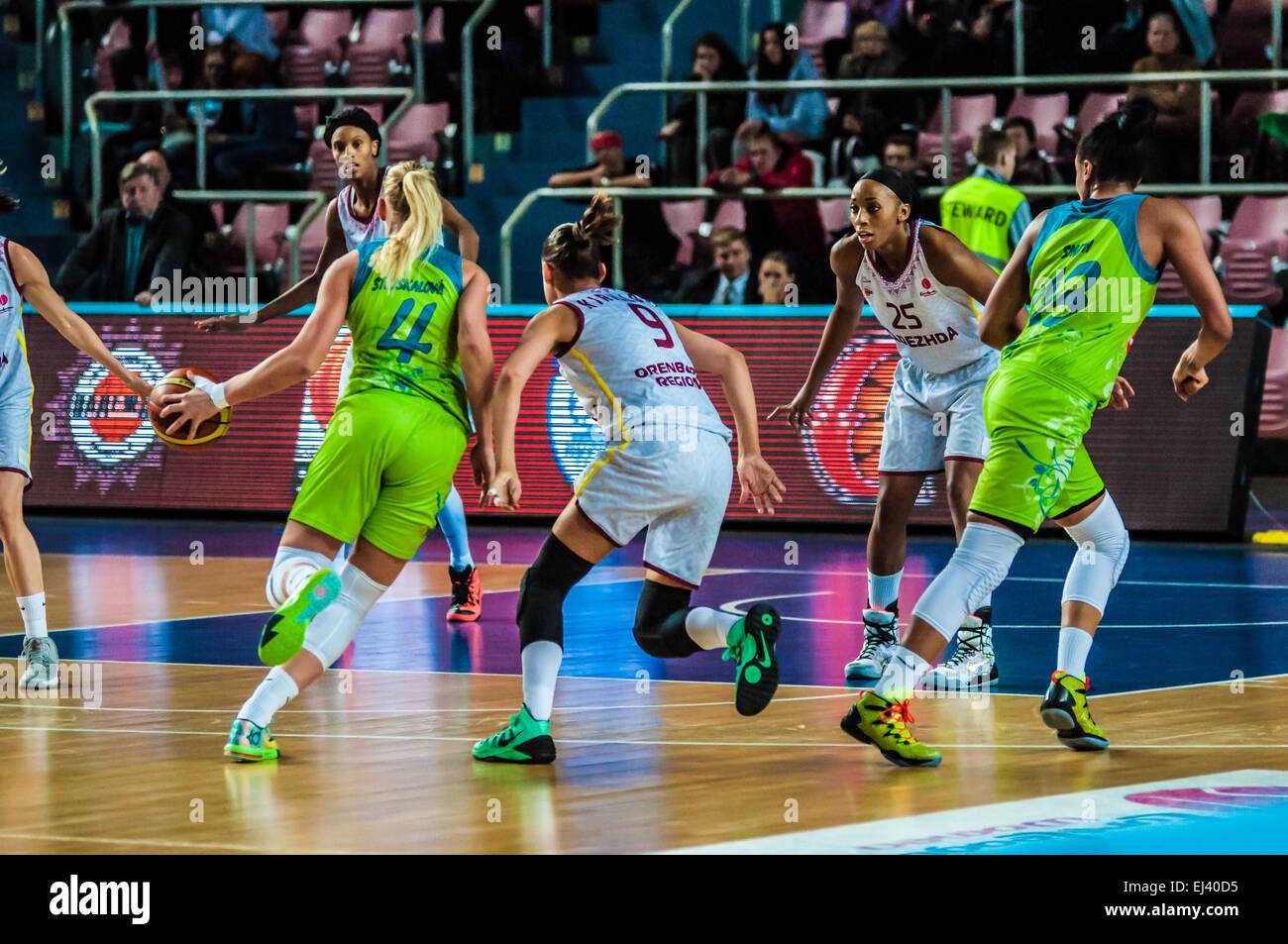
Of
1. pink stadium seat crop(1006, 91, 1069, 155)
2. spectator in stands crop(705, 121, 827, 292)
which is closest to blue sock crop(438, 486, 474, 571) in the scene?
spectator in stands crop(705, 121, 827, 292)

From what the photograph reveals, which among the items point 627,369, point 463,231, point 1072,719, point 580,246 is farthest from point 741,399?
point 463,231

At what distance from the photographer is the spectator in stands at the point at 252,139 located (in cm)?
2120

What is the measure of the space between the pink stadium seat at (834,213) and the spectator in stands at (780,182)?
191 millimetres

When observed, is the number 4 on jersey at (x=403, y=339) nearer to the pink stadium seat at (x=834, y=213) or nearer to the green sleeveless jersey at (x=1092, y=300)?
the green sleeveless jersey at (x=1092, y=300)

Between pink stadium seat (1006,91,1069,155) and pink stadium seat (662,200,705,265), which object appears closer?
pink stadium seat (1006,91,1069,155)

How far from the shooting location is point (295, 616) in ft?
23.4

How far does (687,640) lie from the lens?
7.59 metres

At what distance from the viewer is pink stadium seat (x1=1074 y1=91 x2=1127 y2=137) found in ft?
58.8

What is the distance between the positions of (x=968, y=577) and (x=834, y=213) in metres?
11.0

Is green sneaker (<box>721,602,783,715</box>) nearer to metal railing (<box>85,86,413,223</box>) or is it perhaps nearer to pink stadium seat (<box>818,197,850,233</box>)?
pink stadium seat (<box>818,197,850,233</box>)

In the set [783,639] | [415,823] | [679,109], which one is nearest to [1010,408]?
[415,823]

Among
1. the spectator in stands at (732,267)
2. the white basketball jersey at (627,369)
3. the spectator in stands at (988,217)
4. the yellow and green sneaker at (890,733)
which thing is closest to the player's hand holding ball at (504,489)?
the white basketball jersey at (627,369)

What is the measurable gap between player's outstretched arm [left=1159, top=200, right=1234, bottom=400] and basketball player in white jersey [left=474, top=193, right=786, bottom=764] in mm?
1571

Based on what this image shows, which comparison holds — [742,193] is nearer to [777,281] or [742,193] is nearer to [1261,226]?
[777,281]
